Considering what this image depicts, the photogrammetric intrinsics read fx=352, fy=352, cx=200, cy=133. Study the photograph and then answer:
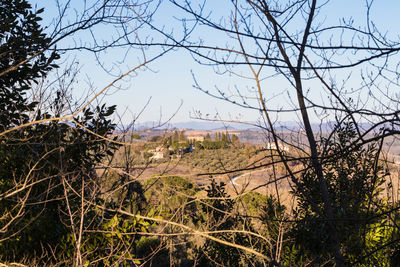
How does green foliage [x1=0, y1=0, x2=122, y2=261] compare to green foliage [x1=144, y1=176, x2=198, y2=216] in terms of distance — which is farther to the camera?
green foliage [x1=0, y1=0, x2=122, y2=261]

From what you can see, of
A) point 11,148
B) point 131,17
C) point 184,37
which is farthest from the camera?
point 11,148

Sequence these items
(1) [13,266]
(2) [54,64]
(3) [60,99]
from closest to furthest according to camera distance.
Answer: (1) [13,266], (2) [54,64], (3) [60,99]

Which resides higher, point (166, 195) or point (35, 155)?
point (35, 155)

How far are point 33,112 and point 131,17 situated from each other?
2765 millimetres

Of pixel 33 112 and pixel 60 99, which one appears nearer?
pixel 33 112

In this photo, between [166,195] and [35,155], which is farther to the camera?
[166,195]

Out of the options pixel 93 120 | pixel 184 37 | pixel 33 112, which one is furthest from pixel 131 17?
pixel 33 112

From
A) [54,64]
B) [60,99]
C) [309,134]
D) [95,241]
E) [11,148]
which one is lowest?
[95,241]

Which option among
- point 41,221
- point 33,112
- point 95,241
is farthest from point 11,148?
point 95,241

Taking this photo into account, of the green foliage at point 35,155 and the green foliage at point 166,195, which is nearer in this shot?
the green foliage at point 166,195

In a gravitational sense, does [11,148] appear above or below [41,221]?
above

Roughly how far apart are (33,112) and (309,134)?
4.94m

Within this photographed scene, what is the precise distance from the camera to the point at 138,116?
631 centimetres

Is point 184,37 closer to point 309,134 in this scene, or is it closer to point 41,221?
point 309,134
